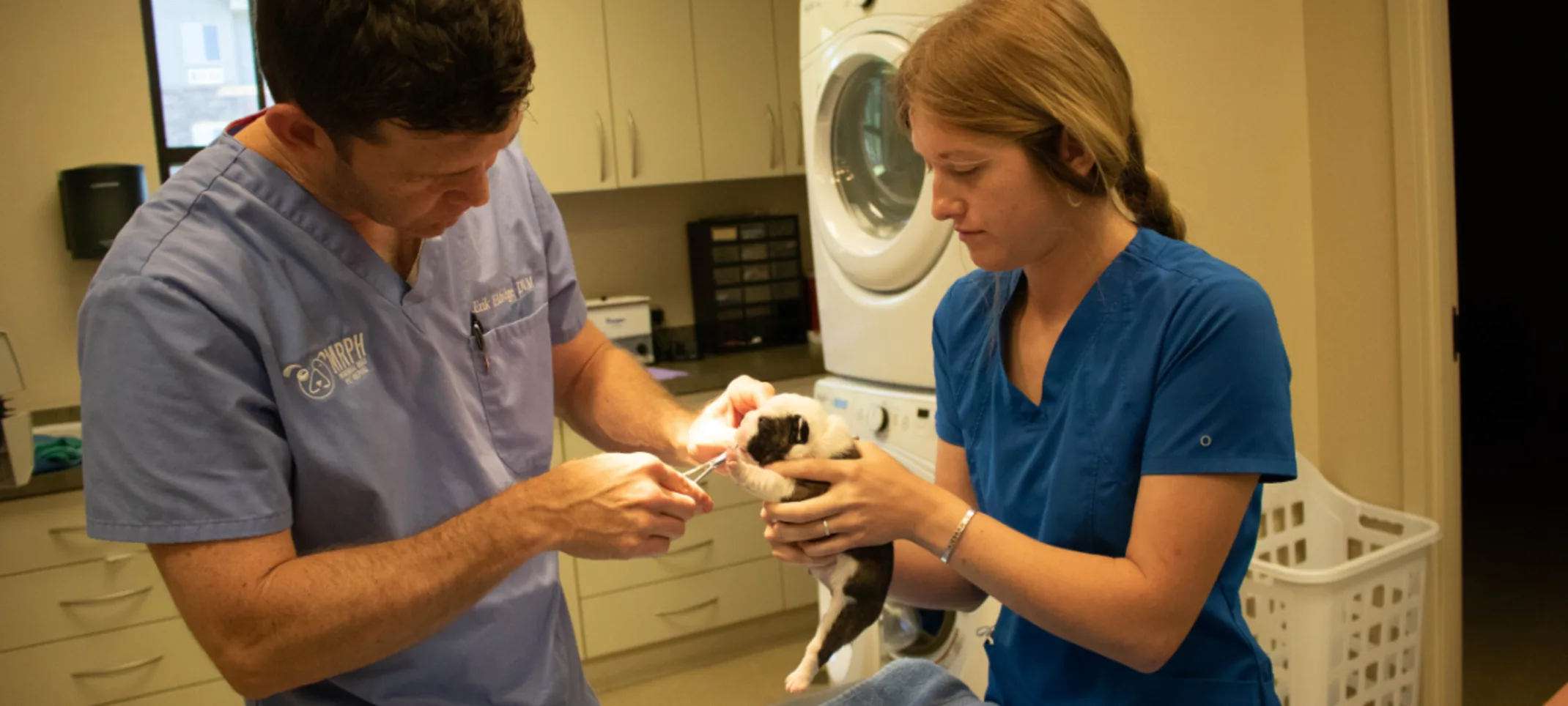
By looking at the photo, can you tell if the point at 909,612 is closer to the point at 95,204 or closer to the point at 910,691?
the point at 910,691

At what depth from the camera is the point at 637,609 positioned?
135 inches

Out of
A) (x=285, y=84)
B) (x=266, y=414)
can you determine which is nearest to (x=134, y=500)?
(x=266, y=414)

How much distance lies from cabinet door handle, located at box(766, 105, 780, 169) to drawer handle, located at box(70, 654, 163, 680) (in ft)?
7.79

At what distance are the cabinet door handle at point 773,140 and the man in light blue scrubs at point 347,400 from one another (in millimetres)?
2489

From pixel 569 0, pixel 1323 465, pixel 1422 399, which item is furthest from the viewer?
pixel 569 0

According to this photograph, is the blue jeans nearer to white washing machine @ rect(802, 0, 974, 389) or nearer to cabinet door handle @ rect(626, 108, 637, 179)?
white washing machine @ rect(802, 0, 974, 389)

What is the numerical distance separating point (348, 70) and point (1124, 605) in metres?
0.92

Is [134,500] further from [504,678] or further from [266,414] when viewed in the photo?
[504,678]

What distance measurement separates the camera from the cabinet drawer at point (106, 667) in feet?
9.00

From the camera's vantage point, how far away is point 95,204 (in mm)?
3133

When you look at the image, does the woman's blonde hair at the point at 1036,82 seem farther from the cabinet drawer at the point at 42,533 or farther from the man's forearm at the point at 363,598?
the cabinet drawer at the point at 42,533

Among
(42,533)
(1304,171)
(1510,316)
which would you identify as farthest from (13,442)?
(1510,316)

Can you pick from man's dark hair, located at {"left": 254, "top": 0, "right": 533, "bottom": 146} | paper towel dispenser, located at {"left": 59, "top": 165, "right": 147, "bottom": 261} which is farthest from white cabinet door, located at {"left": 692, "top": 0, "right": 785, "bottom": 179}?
man's dark hair, located at {"left": 254, "top": 0, "right": 533, "bottom": 146}

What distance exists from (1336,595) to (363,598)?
5.53 ft
